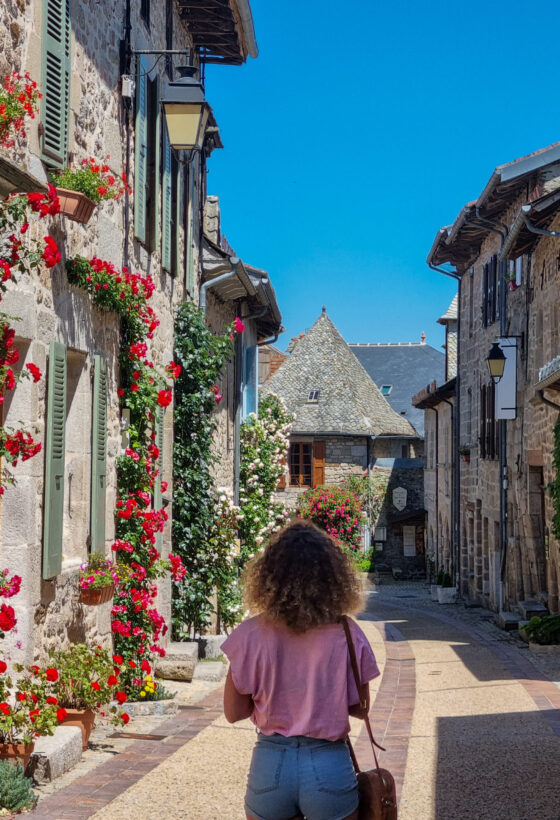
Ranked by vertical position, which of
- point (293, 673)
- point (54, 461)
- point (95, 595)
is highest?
point (54, 461)

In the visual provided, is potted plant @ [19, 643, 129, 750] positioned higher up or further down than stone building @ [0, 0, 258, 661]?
further down

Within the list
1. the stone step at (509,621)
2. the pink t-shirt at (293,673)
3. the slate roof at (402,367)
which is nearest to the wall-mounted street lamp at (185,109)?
the pink t-shirt at (293,673)

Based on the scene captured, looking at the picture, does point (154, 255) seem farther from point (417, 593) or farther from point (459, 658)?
point (417, 593)

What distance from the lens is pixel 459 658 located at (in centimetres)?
1198

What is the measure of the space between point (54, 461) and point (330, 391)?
27.8m

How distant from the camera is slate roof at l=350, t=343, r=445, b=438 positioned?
39.2 metres

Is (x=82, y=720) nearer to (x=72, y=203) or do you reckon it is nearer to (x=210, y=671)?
(x=72, y=203)

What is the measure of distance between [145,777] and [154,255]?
16.4 ft

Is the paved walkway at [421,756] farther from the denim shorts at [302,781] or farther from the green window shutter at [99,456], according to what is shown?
the denim shorts at [302,781]

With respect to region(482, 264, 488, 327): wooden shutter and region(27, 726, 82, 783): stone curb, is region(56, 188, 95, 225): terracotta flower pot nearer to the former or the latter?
region(27, 726, 82, 783): stone curb

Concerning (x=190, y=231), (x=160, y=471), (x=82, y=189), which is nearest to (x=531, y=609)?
(x=190, y=231)

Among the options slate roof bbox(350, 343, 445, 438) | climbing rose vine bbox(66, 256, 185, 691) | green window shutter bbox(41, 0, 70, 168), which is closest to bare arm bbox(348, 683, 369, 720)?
green window shutter bbox(41, 0, 70, 168)

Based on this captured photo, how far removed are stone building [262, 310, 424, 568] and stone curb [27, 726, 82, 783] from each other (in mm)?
25595

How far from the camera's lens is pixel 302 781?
288 centimetres
